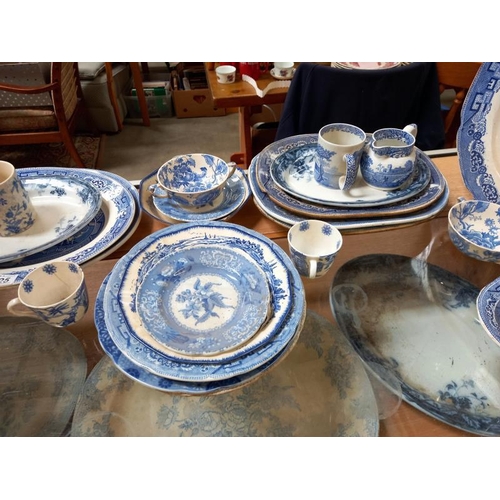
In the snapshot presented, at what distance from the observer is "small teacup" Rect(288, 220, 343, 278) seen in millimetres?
550

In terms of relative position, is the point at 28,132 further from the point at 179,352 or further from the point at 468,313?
the point at 468,313

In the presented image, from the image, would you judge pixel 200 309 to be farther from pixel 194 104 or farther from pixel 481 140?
pixel 194 104

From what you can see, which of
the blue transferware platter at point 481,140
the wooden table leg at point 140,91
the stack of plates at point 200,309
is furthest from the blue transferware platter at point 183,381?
the wooden table leg at point 140,91

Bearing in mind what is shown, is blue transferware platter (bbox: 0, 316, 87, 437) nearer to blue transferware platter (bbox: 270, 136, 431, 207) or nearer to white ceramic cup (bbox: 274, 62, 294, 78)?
blue transferware platter (bbox: 270, 136, 431, 207)

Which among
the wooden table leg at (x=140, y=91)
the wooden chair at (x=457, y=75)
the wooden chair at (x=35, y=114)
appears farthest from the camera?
the wooden table leg at (x=140, y=91)

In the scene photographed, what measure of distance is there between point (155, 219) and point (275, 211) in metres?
0.19

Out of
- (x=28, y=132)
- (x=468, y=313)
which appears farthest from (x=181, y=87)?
(x=468, y=313)

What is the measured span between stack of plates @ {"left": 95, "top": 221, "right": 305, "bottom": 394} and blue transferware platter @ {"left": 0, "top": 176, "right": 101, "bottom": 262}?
0.14m

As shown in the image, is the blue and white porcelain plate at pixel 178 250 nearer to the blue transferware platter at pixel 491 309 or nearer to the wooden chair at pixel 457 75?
the blue transferware platter at pixel 491 309

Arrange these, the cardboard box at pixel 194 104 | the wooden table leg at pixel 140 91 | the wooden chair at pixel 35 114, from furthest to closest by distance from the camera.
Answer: the cardboard box at pixel 194 104, the wooden table leg at pixel 140 91, the wooden chair at pixel 35 114

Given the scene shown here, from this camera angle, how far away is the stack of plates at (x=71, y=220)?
0.54 meters

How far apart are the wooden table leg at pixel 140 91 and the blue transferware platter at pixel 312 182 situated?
5.37 feet

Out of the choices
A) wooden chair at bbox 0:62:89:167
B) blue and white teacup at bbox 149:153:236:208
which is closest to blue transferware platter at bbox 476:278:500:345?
blue and white teacup at bbox 149:153:236:208

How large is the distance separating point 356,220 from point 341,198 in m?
0.05
